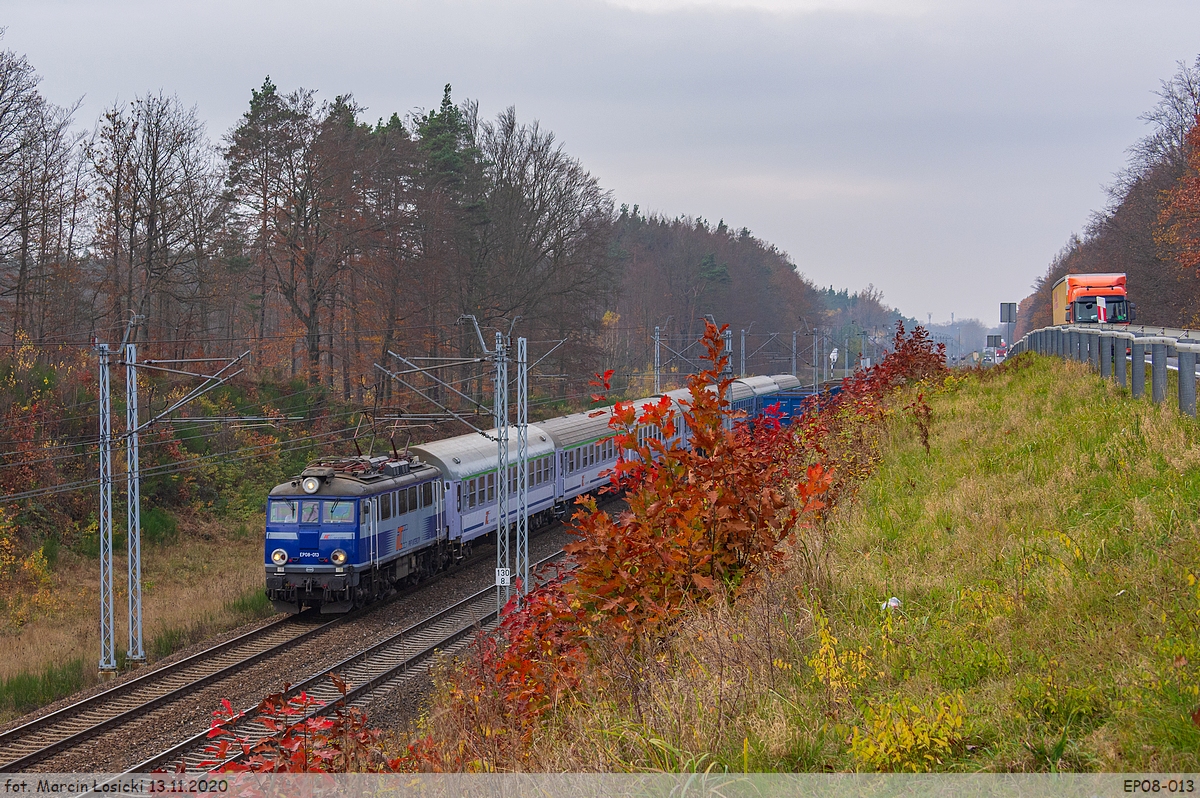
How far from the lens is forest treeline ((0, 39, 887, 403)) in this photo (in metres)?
33.0

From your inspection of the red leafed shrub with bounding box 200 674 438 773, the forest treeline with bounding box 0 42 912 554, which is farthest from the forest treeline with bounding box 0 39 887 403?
the red leafed shrub with bounding box 200 674 438 773

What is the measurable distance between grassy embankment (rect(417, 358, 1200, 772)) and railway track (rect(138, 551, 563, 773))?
6.63 metres

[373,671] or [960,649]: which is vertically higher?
[960,649]

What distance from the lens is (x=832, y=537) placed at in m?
8.55

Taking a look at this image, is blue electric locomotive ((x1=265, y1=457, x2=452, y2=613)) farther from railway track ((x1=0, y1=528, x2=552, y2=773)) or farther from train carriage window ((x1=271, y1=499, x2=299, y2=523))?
railway track ((x1=0, y1=528, x2=552, y2=773))

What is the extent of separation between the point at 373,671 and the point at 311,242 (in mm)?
27095

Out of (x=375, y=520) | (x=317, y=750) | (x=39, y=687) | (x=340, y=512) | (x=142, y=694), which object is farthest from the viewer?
(x=375, y=520)

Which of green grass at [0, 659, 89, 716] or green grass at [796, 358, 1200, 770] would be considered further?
green grass at [0, 659, 89, 716]

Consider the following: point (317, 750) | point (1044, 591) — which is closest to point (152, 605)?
point (317, 750)

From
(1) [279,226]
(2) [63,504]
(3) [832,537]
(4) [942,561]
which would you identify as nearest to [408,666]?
(3) [832,537]

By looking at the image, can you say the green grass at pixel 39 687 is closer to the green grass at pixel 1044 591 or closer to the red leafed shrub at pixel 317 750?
the red leafed shrub at pixel 317 750

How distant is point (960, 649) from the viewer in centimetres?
552

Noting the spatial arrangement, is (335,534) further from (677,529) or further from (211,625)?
(677,529)

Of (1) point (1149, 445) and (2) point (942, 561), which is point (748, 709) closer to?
(2) point (942, 561)
